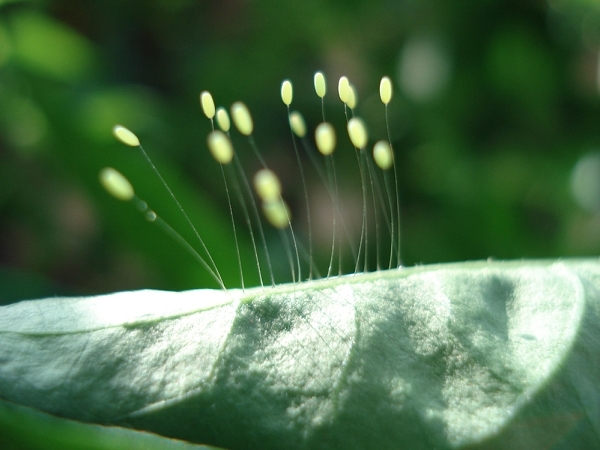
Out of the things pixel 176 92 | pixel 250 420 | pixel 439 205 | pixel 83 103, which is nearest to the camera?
pixel 250 420

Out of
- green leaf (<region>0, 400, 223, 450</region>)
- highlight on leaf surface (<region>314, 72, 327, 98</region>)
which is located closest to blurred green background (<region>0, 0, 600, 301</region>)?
highlight on leaf surface (<region>314, 72, 327, 98</region>)

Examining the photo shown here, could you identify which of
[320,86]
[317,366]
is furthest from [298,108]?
[317,366]

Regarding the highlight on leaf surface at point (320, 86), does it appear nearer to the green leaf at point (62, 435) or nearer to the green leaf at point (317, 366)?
the green leaf at point (317, 366)

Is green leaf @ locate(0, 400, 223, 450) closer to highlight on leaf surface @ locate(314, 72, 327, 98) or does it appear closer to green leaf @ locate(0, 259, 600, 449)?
green leaf @ locate(0, 259, 600, 449)

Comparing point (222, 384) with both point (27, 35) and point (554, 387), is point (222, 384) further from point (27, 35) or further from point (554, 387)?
point (27, 35)

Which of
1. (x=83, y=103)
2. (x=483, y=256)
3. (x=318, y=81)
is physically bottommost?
(x=483, y=256)

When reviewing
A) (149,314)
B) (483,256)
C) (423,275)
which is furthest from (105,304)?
(483,256)
